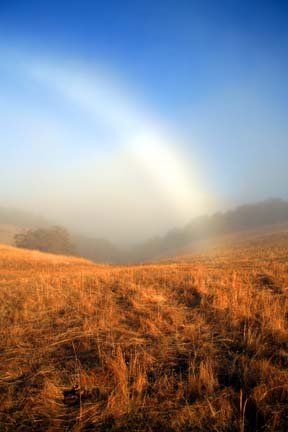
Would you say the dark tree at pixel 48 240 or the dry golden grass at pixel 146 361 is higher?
the dark tree at pixel 48 240

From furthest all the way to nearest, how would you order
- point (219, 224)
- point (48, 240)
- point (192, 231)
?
point (192, 231)
point (219, 224)
point (48, 240)

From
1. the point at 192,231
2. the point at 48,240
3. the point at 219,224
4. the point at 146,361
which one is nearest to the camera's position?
the point at 146,361

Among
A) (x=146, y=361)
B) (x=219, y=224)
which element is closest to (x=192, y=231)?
(x=219, y=224)

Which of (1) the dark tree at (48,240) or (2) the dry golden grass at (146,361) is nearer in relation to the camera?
(2) the dry golden grass at (146,361)

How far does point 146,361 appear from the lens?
3617 mm

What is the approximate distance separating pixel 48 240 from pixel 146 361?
54.4 metres

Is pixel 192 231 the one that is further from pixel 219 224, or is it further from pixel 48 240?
pixel 48 240

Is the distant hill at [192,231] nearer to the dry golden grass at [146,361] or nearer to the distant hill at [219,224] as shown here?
the distant hill at [219,224]

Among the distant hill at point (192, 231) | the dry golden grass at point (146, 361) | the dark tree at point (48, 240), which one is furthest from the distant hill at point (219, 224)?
the dry golden grass at point (146, 361)

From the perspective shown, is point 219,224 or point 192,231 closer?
point 219,224

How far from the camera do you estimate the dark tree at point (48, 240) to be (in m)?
53.2

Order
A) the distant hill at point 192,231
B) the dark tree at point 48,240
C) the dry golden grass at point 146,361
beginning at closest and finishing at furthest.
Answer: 1. the dry golden grass at point 146,361
2. the dark tree at point 48,240
3. the distant hill at point 192,231

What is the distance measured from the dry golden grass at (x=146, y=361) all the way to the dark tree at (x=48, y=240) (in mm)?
49460

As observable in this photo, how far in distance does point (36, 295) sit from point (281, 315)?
6.37 m
